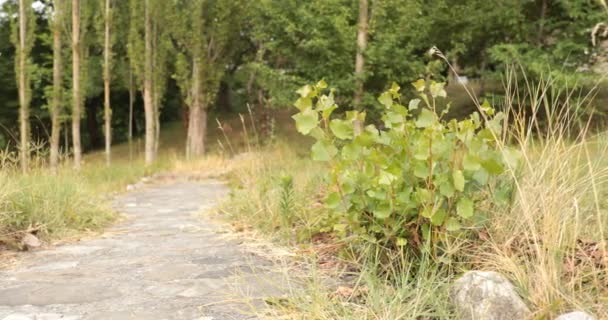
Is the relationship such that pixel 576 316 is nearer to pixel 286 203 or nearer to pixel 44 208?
pixel 286 203

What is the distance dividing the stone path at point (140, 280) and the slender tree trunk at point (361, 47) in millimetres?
7110

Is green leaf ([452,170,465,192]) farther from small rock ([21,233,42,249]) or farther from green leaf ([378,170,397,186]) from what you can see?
small rock ([21,233,42,249])

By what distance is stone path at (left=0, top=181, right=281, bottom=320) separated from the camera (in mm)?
1949

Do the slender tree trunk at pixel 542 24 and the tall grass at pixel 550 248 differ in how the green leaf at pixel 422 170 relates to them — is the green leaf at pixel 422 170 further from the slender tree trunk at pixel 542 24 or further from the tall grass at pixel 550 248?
the slender tree trunk at pixel 542 24

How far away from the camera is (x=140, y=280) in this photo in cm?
237

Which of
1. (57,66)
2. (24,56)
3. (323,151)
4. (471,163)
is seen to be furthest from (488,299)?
(24,56)

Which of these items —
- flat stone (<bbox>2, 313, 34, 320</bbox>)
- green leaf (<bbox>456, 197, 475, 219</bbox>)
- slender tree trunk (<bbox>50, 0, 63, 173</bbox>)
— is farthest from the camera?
slender tree trunk (<bbox>50, 0, 63, 173</bbox>)

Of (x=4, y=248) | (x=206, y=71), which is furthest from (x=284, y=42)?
(x=4, y=248)

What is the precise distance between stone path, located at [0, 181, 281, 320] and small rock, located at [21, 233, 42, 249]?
0.37 feet

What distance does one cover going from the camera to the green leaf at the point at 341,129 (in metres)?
2.23

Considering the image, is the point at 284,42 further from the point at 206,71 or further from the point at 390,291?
the point at 390,291

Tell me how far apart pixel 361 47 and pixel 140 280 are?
8.40 meters

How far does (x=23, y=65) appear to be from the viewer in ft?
41.1

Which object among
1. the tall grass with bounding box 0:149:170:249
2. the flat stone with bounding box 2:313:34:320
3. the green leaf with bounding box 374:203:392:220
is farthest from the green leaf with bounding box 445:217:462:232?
the tall grass with bounding box 0:149:170:249
